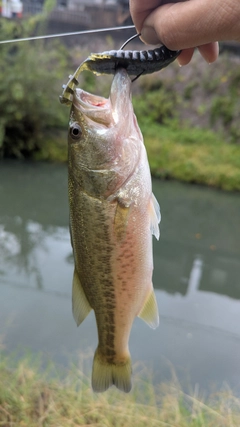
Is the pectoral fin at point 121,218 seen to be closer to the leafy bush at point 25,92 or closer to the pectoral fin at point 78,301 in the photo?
the pectoral fin at point 78,301

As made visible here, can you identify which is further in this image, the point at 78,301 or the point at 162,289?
the point at 162,289

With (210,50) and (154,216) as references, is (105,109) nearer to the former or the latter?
(154,216)

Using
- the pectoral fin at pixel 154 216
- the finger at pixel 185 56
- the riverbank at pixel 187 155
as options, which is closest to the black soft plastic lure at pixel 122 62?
the finger at pixel 185 56

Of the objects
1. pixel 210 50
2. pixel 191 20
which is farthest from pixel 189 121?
pixel 191 20

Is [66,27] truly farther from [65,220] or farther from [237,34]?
[237,34]

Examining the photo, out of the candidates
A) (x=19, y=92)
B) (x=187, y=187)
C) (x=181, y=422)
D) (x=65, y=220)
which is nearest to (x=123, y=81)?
(x=181, y=422)

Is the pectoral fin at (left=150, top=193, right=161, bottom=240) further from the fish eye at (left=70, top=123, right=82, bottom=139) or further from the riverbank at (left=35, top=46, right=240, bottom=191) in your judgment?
the riverbank at (left=35, top=46, right=240, bottom=191)

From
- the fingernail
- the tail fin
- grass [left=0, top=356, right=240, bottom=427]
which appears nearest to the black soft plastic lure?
the fingernail
